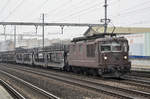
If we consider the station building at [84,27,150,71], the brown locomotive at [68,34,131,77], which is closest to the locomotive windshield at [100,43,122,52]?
the brown locomotive at [68,34,131,77]

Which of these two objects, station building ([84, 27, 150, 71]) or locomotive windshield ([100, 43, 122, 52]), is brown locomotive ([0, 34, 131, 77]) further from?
station building ([84, 27, 150, 71])

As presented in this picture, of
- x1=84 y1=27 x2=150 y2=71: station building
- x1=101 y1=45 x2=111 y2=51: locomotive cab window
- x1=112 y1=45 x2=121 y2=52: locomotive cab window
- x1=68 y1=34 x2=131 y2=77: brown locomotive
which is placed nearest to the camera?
x1=68 y1=34 x2=131 y2=77: brown locomotive

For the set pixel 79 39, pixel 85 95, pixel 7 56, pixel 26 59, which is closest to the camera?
pixel 85 95

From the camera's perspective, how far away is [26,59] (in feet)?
163

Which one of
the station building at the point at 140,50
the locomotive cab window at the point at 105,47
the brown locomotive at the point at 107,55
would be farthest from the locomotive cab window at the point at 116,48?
the station building at the point at 140,50

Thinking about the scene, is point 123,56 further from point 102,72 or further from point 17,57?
point 17,57

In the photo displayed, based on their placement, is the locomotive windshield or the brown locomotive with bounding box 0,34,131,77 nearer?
the brown locomotive with bounding box 0,34,131,77

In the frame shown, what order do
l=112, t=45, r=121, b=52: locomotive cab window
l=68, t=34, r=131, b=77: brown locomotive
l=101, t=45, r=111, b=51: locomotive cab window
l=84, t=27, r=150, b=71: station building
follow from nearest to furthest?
1. l=68, t=34, r=131, b=77: brown locomotive
2. l=101, t=45, r=111, b=51: locomotive cab window
3. l=112, t=45, r=121, b=52: locomotive cab window
4. l=84, t=27, r=150, b=71: station building

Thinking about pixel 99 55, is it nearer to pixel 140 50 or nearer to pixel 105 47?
pixel 105 47

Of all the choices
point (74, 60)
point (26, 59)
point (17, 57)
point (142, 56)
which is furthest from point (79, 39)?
point (17, 57)

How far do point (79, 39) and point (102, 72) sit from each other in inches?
227

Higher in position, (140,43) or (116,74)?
(140,43)

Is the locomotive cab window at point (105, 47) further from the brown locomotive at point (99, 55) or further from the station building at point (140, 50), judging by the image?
the station building at point (140, 50)

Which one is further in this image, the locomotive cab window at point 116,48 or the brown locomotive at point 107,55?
the locomotive cab window at point 116,48
